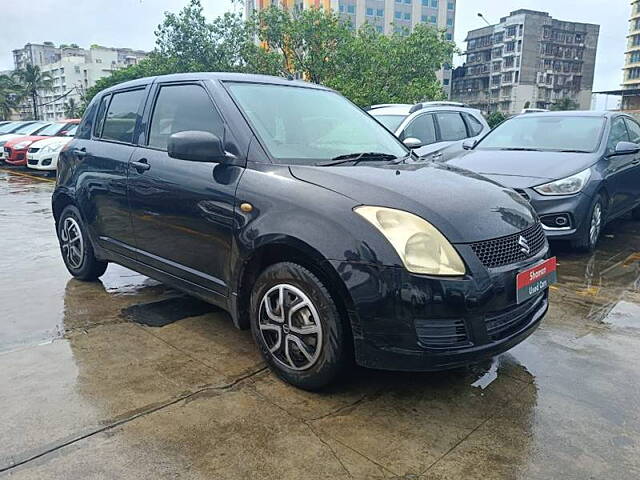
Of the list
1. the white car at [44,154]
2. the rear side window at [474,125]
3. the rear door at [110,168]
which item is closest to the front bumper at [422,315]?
the rear door at [110,168]

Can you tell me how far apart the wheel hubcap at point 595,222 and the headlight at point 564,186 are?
38 cm

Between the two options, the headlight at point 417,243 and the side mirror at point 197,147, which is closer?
the headlight at point 417,243

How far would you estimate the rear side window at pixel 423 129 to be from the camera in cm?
805

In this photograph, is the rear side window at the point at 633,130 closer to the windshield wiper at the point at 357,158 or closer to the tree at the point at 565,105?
the windshield wiper at the point at 357,158

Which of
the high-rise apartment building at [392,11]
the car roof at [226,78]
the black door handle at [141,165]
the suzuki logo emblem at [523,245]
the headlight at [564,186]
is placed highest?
the high-rise apartment building at [392,11]

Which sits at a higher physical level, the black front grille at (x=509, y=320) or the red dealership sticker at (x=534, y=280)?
the red dealership sticker at (x=534, y=280)

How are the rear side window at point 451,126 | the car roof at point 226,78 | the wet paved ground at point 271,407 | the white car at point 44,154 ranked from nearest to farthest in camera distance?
1. the wet paved ground at point 271,407
2. the car roof at point 226,78
3. the rear side window at point 451,126
4. the white car at point 44,154

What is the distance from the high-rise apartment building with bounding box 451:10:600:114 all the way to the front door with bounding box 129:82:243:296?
82.6m

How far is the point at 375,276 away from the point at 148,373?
150 cm

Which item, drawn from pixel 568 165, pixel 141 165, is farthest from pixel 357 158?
pixel 568 165

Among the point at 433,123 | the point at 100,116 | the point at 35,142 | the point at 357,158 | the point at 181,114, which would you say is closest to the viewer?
the point at 357,158

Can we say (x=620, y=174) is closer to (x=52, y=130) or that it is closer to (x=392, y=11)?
(x=52, y=130)

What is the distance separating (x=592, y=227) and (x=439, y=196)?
373 cm

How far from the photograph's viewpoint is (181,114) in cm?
354
